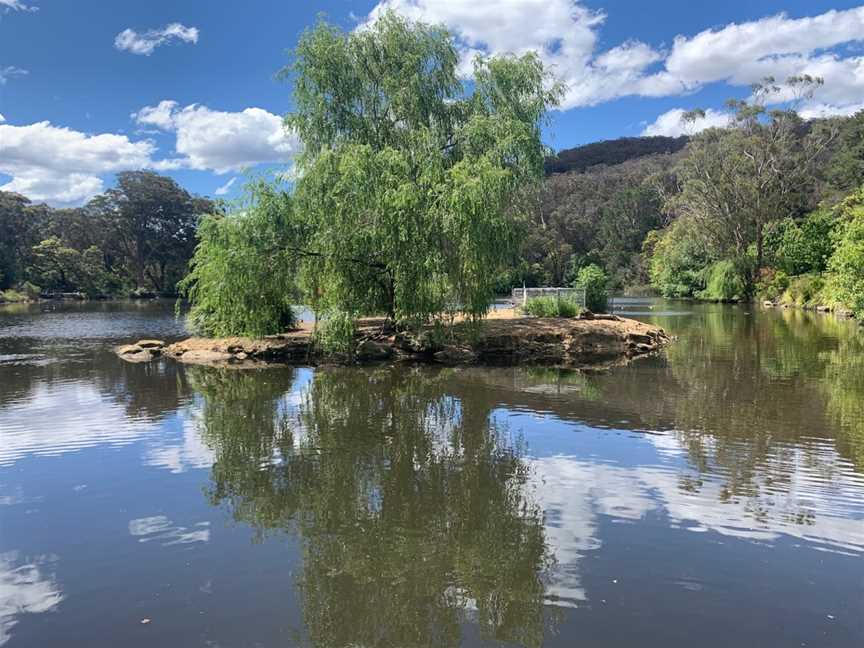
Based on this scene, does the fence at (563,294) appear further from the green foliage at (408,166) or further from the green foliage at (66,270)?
the green foliage at (66,270)

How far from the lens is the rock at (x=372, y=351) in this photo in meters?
19.1

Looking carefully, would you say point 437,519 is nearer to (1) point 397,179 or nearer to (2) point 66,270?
(1) point 397,179

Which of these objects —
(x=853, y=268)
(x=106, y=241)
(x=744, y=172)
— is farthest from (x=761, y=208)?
(x=106, y=241)

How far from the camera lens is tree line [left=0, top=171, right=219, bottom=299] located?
232 ft

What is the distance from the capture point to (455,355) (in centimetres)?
1869

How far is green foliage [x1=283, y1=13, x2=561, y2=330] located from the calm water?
4.92 metres

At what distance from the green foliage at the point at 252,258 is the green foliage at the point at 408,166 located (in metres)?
0.65

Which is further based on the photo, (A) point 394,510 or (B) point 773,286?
(B) point 773,286

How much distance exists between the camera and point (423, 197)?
17.0m

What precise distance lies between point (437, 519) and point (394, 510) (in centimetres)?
53

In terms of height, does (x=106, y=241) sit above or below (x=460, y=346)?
above

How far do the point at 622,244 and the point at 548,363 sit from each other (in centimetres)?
7795

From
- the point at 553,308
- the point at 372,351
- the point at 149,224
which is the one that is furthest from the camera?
the point at 149,224

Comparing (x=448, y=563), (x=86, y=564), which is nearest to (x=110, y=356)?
(x=86, y=564)
